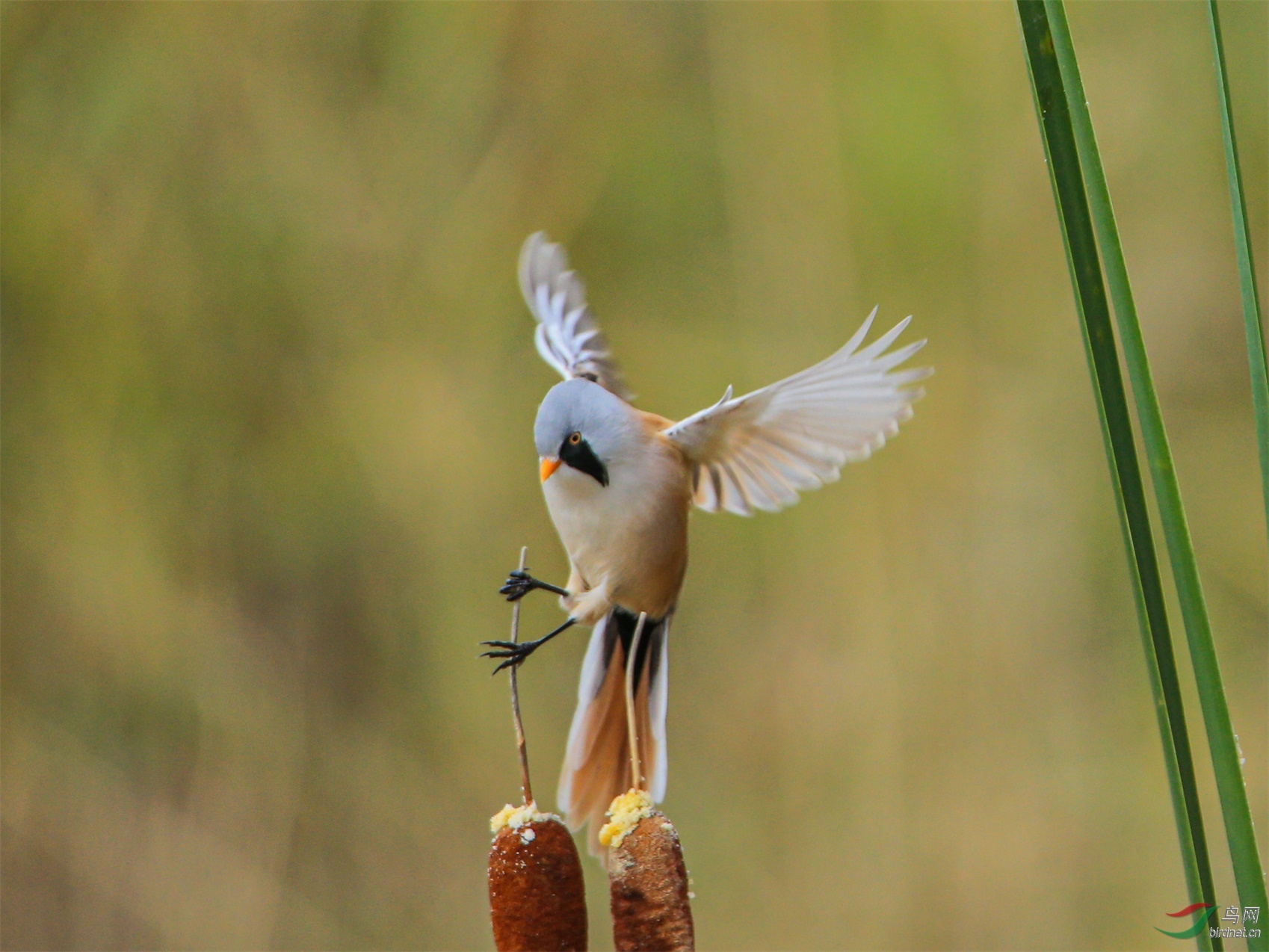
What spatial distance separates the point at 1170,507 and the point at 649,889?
17cm

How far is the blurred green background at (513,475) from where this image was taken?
4.07ft

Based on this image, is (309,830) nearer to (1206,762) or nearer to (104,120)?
(104,120)

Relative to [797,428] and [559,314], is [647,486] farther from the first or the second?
[559,314]

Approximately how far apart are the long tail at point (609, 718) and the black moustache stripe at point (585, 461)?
72 mm

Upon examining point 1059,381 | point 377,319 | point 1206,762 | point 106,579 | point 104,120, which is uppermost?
point 104,120

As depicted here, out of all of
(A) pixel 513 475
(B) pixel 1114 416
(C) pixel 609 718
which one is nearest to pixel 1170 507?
(B) pixel 1114 416

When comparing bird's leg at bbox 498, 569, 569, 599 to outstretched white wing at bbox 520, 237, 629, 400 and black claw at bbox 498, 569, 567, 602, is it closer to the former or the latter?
black claw at bbox 498, 569, 567, 602

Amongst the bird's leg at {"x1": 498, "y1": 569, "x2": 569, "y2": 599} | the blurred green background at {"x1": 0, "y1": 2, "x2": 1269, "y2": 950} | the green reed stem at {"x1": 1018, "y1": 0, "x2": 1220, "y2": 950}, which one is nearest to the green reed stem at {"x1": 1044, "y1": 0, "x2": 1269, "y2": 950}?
the green reed stem at {"x1": 1018, "y1": 0, "x2": 1220, "y2": 950}

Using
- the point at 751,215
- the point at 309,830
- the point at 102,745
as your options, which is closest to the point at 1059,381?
the point at 751,215

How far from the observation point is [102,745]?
4.09 ft

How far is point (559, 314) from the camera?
0.67 meters

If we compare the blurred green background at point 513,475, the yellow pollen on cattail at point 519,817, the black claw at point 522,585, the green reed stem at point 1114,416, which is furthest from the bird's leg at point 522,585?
the blurred green background at point 513,475

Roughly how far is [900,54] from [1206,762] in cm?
88

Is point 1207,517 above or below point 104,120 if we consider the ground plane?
below
